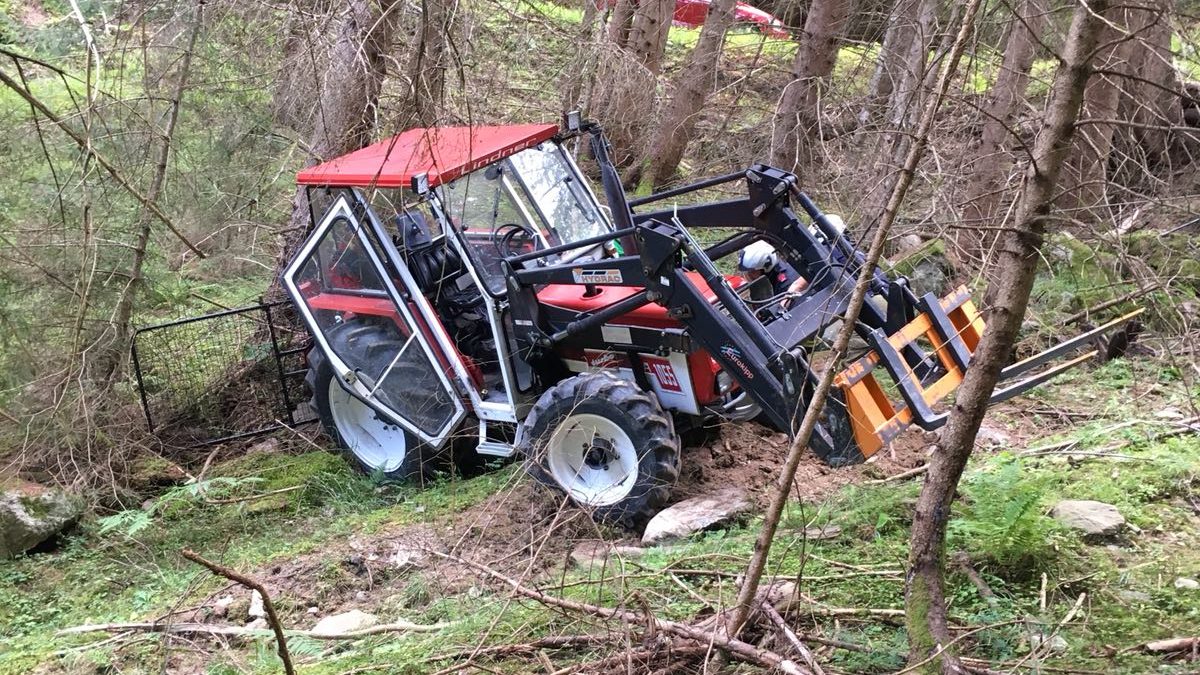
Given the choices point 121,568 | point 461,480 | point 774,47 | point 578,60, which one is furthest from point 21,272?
point 774,47

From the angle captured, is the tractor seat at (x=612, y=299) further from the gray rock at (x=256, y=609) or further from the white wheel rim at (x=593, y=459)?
the gray rock at (x=256, y=609)

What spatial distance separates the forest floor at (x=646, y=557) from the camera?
3.56 meters

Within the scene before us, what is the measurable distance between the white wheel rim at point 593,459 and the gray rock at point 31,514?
3.47 m

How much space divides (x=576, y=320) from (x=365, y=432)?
241 centimetres

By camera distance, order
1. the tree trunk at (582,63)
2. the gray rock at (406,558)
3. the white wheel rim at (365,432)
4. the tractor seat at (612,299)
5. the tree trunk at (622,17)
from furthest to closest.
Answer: the tree trunk at (622,17)
the tree trunk at (582,63)
the white wheel rim at (365,432)
the tractor seat at (612,299)
the gray rock at (406,558)

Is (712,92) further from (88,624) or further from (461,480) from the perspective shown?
(88,624)

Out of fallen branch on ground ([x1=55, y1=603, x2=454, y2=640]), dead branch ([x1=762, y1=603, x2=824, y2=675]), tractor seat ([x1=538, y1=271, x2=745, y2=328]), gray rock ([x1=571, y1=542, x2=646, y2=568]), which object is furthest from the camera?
tractor seat ([x1=538, y1=271, x2=745, y2=328])

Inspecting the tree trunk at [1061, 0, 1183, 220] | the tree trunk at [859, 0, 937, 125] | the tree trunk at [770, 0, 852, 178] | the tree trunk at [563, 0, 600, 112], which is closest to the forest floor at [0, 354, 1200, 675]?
the tree trunk at [1061, 0, 1183, 220]

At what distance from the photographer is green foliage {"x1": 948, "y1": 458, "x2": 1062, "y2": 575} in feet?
12.2

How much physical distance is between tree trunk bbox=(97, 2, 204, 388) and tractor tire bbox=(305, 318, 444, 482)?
1493 mm

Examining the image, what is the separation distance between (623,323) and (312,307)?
2364 millimetres

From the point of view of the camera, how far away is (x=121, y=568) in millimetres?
5984

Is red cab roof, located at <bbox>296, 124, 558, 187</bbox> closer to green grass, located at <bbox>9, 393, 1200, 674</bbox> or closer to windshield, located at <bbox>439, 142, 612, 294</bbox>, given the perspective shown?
windshield, located at <bbox>439, 142, 612, 294</bbox>

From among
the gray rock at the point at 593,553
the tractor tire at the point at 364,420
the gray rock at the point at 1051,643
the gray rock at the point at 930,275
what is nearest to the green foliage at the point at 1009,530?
the gray rock at the point at 1051,643
